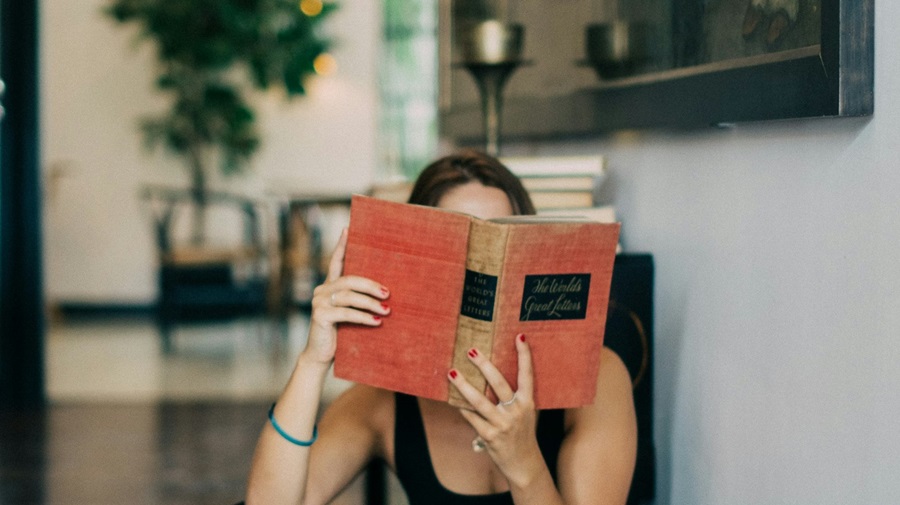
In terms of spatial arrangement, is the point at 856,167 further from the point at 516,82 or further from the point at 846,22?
the point at 516,82

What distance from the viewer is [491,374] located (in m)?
0.98

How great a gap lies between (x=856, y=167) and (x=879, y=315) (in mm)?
140

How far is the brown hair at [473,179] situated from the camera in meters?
1.30

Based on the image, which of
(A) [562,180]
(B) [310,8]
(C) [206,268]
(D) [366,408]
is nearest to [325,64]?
(B) [310,8]

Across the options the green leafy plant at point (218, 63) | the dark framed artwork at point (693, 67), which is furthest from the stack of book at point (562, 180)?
the green leafy plant at point (218, 63)

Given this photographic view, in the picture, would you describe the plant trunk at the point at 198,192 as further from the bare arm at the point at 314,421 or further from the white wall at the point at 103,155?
the bare arm at the point at 314,421

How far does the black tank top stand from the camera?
1.26 m

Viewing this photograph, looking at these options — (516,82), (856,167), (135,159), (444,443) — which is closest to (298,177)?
(135,159)

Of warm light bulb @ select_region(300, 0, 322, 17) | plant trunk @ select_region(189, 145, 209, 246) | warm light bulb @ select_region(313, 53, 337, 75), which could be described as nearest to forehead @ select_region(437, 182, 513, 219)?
plant trunk @ select_region(189, 145, 209, 246)

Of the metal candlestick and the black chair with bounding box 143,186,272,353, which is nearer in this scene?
the metal candlestick

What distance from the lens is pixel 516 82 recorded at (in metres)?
2.08

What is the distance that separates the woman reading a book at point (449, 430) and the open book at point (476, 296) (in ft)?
0.05

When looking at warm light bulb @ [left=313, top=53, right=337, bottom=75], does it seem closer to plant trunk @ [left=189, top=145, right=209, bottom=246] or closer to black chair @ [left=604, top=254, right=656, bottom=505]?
plant trunk @ [left=189, top=145, right=209, bottom=246]

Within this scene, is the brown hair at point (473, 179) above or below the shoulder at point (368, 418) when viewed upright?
above
